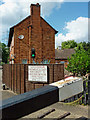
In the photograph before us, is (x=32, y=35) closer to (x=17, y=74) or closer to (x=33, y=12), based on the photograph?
(x=33, y=12)

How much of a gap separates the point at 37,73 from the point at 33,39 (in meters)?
11.1

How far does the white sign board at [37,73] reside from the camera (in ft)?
25.3

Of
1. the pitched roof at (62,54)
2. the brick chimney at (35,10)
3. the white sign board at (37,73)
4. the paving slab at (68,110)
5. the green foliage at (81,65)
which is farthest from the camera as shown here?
the pitched roof at (62,54)

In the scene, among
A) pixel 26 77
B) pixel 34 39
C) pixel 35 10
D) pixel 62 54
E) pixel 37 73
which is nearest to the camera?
pixel 37 73

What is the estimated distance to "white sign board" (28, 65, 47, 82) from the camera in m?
7.72

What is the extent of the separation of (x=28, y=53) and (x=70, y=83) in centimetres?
1713

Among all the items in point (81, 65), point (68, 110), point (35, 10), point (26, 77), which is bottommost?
point (68, 110)

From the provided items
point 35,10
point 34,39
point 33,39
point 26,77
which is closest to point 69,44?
point 35,10

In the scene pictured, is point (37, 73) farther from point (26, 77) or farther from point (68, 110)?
point (68, 110)

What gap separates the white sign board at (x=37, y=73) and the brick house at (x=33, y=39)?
31.2 feet

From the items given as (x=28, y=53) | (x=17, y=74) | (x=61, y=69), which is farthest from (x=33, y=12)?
(x=61, y=69)

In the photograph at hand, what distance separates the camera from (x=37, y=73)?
7.93m

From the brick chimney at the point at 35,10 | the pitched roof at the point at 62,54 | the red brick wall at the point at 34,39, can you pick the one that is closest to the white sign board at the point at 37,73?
the red brick wall at the point at 34,39

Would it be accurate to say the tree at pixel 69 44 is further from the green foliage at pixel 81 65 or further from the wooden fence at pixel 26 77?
the wooden fence at pixel 26 77
